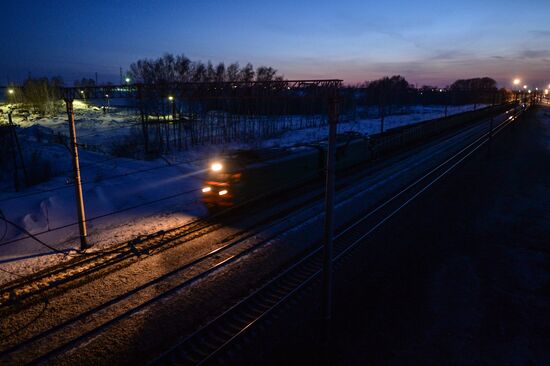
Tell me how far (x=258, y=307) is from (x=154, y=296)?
285cm

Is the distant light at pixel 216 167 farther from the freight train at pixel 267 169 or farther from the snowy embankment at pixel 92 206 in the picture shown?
the snowy embankment at pixel 92 206

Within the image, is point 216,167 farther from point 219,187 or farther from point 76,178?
point 76,178

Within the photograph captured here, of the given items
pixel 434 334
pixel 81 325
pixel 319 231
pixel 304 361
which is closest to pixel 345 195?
pixel 319 231

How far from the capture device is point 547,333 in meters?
8.25

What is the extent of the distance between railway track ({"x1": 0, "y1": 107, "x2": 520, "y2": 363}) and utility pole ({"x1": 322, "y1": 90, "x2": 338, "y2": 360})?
180 cm

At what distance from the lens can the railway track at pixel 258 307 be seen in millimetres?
7434

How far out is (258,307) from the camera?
30.0 feet

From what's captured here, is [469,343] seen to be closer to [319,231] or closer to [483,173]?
[319,231]

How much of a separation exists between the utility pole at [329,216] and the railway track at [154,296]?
180 cm

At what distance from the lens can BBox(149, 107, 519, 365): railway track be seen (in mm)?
7434

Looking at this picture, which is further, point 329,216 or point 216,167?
point 216,167

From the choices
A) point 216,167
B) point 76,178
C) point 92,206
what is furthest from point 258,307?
point 92,206

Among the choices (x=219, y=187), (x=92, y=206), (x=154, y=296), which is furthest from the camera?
(x=92, y=206)

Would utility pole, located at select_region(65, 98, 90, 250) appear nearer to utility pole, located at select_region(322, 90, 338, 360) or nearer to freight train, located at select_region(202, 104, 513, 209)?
freight train, located at select_region(202, 104, 513, 209)
